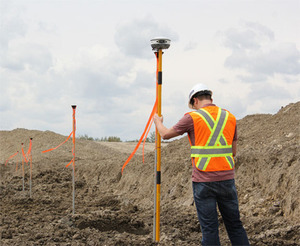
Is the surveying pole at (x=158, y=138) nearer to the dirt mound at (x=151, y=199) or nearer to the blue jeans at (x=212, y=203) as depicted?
the dirt mound at (x=151, y=199)

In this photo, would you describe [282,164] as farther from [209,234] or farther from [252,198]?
[209,234]

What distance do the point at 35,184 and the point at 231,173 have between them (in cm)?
1139

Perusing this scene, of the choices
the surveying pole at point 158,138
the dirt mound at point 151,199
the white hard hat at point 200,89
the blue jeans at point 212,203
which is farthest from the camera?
the dirt mound at point 151,199

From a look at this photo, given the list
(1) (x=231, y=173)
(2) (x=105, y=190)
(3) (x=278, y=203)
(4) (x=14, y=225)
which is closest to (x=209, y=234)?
(1) (x=231, y=173)

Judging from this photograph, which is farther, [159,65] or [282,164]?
[282,164]

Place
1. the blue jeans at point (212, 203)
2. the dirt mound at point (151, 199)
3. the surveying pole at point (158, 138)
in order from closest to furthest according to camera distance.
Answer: the blue jeans at point (212, 203) < the surveying pole at point (158, 138) < the dirt mound at point (151, 199)

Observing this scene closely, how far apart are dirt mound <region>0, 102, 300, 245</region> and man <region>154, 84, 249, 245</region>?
1.51m

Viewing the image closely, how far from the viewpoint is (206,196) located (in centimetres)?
448

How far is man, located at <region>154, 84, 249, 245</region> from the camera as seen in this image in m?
4.46

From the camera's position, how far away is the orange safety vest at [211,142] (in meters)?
4.48

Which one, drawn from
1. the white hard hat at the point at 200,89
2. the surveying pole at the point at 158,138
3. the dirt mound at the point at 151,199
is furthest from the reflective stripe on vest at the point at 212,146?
the dirt mound at the point at 151,199

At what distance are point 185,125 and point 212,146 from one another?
0.38 m

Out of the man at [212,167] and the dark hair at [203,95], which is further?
the dark hair at [203,95]

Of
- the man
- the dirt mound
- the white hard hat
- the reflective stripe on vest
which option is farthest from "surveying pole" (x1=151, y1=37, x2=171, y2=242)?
the reflective stripe on vest
